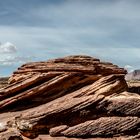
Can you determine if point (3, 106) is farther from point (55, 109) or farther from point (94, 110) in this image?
point (94, 110)

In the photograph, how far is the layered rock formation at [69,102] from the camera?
47.0 m

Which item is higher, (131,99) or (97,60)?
(97,60)

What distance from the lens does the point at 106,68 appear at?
54469 millimetres

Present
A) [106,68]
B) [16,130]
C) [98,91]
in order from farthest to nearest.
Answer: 1. [106,68]
2. [98,91]
3. [16,130]

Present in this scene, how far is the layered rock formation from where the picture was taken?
47000 mm

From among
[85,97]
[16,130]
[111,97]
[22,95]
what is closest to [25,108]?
[22,95]

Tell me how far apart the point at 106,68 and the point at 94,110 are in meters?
8.48

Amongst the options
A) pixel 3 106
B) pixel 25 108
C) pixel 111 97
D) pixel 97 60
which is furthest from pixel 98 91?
pixel 3 106

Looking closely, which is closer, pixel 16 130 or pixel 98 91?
pixel 16 130

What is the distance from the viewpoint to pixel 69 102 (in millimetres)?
49156

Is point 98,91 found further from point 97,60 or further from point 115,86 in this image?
point 97,60

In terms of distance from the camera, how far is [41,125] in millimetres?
48031

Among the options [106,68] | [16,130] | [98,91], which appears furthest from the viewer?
[106,68]

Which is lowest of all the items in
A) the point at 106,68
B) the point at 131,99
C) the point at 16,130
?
the point at 16,130
